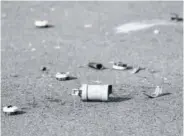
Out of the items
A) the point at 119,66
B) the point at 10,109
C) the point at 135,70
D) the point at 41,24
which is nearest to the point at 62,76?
the point at 119,66

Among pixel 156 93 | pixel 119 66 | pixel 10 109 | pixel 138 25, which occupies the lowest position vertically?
pixel 10 109

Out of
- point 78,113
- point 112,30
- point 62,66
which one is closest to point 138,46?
point 112,30

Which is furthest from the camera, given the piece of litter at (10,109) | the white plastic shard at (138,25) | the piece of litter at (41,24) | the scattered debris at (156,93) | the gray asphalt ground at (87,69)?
the piece of litter at (41,24)

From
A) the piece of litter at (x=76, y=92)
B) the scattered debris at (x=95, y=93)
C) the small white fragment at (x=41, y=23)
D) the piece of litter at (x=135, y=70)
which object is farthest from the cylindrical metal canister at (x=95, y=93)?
the small white fragment at (x=41, y=23)

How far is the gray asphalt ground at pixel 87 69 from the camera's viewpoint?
24.1 ft

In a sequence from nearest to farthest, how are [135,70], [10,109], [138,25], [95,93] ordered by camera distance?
1. [10,109]
2. [95,93]
3. [135,70]
4. [138,25]

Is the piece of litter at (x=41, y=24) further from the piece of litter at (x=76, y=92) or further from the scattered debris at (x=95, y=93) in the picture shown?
the scattered debris at (x=95, y=93)

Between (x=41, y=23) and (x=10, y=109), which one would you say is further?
(x=41, y=23)

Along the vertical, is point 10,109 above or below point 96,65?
below

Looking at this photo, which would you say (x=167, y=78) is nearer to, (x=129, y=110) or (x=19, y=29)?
(x=129, y=110)

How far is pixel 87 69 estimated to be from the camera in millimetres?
9695

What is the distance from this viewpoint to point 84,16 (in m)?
12.7

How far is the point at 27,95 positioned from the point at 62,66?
158cm

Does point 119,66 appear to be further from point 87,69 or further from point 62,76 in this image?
point 62,76
